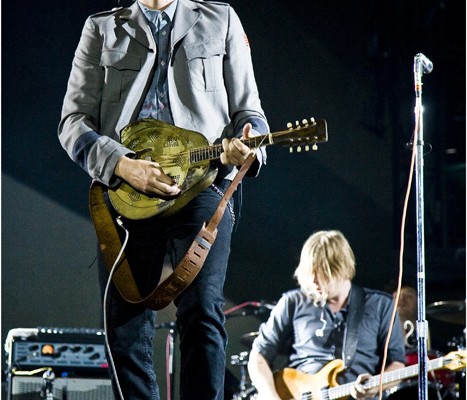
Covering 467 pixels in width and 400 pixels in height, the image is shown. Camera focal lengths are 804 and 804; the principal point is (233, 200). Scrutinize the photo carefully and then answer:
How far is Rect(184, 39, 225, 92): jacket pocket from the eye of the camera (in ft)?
8.36

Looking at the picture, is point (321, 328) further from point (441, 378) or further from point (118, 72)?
point (118, 72)

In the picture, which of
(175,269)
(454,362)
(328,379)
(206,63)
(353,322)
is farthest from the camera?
(353,322)

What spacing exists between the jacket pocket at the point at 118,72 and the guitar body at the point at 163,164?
134 millimetres

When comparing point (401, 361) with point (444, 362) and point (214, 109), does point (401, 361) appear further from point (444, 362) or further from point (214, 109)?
point (214, 109)

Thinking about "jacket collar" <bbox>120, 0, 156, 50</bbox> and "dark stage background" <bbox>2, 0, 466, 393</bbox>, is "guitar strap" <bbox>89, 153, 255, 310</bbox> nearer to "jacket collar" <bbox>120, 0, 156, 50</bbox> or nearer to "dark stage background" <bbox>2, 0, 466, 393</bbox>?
"jacket collar" <bbox>120, 0, 156, 50</bbox>

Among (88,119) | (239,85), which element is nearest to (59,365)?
(88,119)

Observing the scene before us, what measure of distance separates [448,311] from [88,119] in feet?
10.8

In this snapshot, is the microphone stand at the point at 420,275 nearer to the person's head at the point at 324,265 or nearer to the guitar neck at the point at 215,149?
the guitar neck at the point at 215,149

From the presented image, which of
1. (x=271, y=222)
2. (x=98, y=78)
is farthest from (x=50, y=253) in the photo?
(x=98, y=78)

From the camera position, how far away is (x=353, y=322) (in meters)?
4.67

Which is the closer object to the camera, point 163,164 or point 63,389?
point 163,164

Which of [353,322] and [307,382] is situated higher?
[353,322]

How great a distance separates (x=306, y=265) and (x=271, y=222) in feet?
2.20

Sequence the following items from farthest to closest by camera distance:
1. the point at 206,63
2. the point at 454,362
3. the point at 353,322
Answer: the point at 353,322 < the point at 454,362 < the point at 206,63
